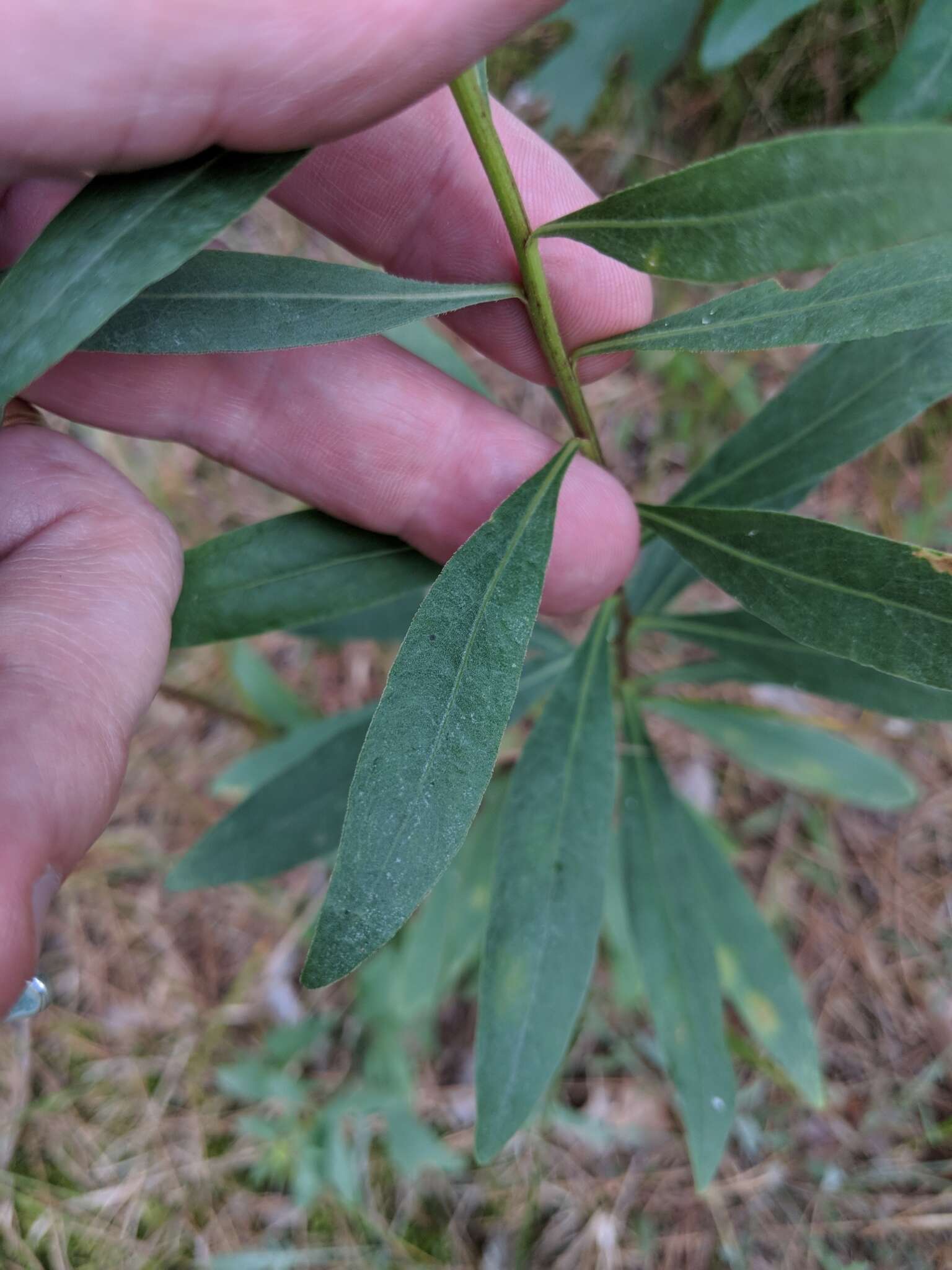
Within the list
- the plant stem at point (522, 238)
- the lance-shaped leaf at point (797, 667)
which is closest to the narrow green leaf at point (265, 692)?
the lance-shaped leaf at point (797, 667)

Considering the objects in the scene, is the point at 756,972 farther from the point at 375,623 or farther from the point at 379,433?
the point at 379,433

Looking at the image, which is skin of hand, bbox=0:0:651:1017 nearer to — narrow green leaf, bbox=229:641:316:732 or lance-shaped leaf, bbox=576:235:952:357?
lance-shaped leaf, bbox=576:235:952:357

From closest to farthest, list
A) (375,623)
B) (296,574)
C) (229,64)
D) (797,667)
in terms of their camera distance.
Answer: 1. (229,64)
2. (296,574)
3. (797,667)
4. (375,623)

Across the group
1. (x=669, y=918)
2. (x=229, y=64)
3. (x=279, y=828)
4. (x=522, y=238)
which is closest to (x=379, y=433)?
(x=522, y=238)

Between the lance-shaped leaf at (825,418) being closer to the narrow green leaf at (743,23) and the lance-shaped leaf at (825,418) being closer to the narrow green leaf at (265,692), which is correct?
the narrow green leaf at (743,23)

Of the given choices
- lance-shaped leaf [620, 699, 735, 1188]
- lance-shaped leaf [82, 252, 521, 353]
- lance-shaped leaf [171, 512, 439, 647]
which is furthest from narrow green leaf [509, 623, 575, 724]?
lance-shaped leaf [82, 252, 521, 353]

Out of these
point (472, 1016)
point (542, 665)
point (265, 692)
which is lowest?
point (472, 1016)

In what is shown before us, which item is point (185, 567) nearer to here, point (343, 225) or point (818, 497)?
point (343, 225)
